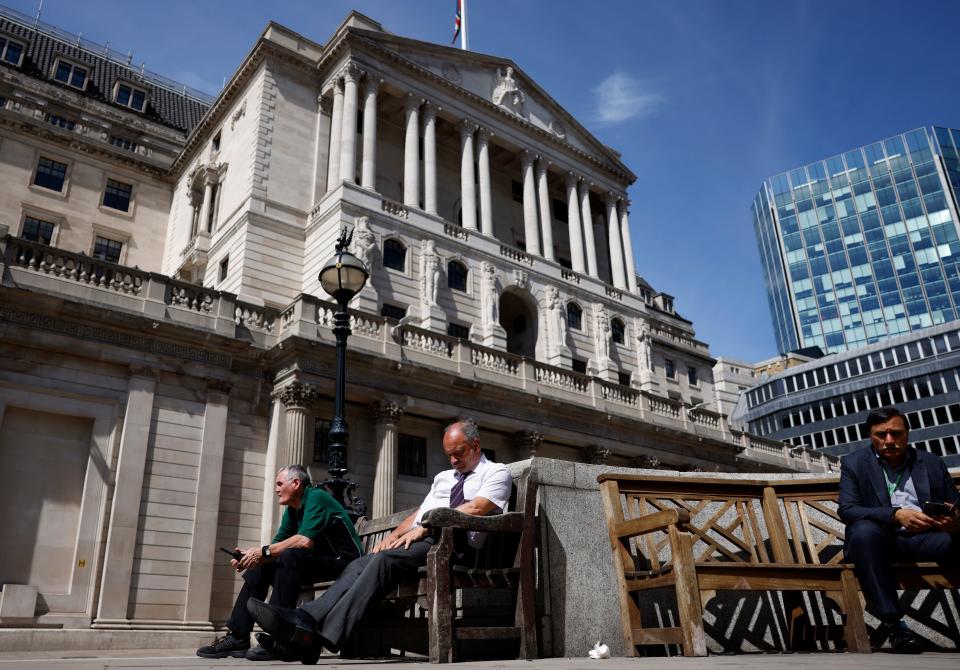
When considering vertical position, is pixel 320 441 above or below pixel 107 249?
below

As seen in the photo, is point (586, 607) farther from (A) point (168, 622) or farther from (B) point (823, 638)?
(A) point (168, 622)

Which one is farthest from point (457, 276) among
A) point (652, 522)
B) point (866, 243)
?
point (866, 243)

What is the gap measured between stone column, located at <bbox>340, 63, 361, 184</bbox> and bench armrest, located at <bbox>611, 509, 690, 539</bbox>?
87.2 ft

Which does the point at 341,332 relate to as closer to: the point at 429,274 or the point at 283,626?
the point at 283,626

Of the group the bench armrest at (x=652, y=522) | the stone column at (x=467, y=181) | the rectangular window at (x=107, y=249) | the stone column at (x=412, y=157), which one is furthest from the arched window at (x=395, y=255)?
the bench armrest at (x=652, y=522)

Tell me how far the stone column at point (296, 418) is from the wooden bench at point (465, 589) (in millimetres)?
15392

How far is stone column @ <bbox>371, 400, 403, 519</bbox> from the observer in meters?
22.5

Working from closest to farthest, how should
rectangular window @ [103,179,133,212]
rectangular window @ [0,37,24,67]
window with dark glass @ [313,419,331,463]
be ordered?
window with dark glass @ [313,419,331,463]
rectangular window @ [103,179,133,212]
rectangular window @ [0,37,24,67]

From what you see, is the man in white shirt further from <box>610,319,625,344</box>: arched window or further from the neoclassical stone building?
<box>610,319,625,344</box>: arched window

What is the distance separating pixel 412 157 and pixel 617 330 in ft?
45.7

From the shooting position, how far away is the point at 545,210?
38.8 metres

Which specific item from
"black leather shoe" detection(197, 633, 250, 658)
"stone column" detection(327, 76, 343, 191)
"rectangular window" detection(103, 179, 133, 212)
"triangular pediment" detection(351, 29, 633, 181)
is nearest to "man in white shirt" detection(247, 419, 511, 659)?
"black leather shoe" detection(197, 633, 250, 658)

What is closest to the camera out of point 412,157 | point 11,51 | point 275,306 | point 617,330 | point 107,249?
point 275,306

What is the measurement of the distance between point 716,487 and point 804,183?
144m
